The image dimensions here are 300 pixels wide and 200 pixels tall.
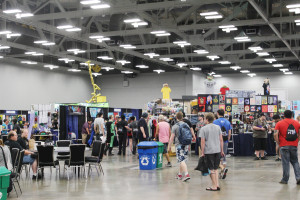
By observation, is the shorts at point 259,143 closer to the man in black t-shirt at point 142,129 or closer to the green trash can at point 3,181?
the man in black t-shirt at point 142,129

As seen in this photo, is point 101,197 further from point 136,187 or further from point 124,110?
point 124,110

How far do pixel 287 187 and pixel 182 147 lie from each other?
6.99ft

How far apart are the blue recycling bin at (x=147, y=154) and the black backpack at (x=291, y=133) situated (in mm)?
3761

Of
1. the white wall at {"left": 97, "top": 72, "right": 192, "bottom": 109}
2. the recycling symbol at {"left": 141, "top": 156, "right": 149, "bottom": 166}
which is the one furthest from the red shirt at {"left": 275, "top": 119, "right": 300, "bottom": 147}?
the white wall at {"left": 97, "top": 72, "right": 192, "bottom": 109}

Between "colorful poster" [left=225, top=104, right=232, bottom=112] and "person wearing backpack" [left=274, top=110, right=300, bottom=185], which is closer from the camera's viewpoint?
"person wearing backpack" [left=274, top=110, right=300, bottom=185]

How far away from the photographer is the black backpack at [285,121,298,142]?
848 centimetres

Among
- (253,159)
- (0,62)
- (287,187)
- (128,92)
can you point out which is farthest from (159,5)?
(128,92)

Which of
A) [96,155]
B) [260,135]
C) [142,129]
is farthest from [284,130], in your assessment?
[142,129]

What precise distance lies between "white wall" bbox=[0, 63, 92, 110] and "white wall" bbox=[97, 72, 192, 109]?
1924 mm

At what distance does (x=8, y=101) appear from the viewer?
83.5ft

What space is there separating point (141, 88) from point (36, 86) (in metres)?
8.30

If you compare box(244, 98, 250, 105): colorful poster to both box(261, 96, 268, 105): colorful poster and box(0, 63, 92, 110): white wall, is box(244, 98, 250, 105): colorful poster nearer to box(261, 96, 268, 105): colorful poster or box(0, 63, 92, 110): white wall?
box(261, 96, 268, 105): colorful poster

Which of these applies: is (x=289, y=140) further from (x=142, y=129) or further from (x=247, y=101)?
(x=247, y=101)

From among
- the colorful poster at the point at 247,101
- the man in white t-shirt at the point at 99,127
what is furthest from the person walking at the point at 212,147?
the colorful poster at the point at 247,101
